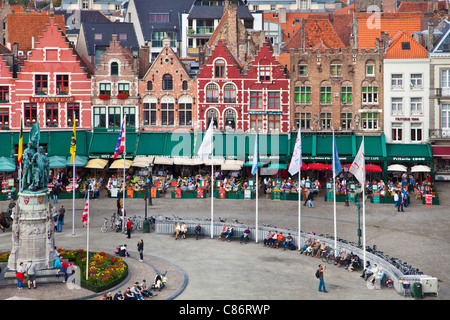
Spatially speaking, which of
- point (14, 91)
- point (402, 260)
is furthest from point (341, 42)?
point (402, 260)

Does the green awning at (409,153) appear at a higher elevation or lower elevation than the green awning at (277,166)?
higher

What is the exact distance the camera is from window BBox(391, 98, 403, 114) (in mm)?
65062

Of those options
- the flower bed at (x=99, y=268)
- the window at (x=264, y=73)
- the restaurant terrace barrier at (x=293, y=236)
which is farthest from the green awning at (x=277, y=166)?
the flower bed at (x=99, y=268)

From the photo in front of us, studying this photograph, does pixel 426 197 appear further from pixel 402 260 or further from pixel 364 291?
pixel 364 291

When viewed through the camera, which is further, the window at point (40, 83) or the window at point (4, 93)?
the window at point (40, 83)

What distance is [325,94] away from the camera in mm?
66188

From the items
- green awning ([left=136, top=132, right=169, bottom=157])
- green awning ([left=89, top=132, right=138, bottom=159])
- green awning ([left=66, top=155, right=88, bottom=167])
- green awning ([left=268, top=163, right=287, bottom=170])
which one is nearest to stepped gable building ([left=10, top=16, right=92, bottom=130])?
green awning ([left=89, top=132, right=138, bottom=159])

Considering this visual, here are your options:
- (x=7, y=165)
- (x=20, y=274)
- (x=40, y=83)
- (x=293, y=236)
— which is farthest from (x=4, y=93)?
(x=20, y=274)

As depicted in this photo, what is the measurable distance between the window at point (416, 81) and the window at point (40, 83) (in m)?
34.7

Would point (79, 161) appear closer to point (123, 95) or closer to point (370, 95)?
point (123, 95)

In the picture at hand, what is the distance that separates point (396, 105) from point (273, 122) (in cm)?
1171

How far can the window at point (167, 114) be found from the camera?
2643 inches

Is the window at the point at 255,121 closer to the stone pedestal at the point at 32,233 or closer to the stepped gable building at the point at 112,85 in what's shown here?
the stepped gable building at the point at 112,85

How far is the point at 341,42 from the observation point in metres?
77.8
